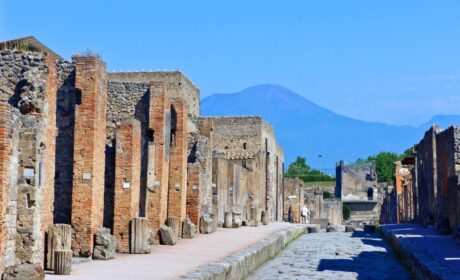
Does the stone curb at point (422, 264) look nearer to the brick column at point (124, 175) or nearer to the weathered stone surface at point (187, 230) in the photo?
the weathered stone surface at point (187, 230)

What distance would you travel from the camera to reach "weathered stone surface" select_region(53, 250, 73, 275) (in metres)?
10.8

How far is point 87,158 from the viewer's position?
46.0 feet

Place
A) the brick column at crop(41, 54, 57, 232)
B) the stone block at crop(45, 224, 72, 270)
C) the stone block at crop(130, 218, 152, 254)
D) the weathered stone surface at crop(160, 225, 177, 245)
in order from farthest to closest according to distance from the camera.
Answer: the weathered stone surface at crop(160, 225, 177, 245) → the stone block at crop(130, 218, 152, 254) → the brick column at crop(41, 54, 57, 232) → the stone block at crop(45, 224, 72, 270)

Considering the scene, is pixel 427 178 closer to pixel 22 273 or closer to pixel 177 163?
pixel 177 163

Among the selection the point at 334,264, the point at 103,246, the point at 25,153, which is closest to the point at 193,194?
the point at 334,264

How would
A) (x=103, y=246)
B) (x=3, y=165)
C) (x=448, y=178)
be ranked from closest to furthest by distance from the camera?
1. (x=3, y=165)
2. (x=103, y=246)
3. (x=448, y=178)

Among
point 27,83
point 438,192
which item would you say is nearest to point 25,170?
point 27,83

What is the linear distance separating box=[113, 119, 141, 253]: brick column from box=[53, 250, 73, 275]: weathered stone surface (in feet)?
14.8

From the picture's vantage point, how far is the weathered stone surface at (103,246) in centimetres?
1363

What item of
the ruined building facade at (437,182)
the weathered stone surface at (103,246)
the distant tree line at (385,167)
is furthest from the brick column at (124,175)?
the distant tree line at (385,167)

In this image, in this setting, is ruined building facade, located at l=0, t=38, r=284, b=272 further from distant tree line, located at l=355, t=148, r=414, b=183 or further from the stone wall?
distant tree line, located at l=355, t=148, r=414, b=183

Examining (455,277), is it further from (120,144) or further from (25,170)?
(120,144)

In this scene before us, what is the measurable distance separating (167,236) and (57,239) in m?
5.31

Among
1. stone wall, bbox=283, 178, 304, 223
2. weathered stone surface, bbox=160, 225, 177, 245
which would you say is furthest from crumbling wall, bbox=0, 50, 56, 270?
stone wall, bbox=283, 178, 304, 223
